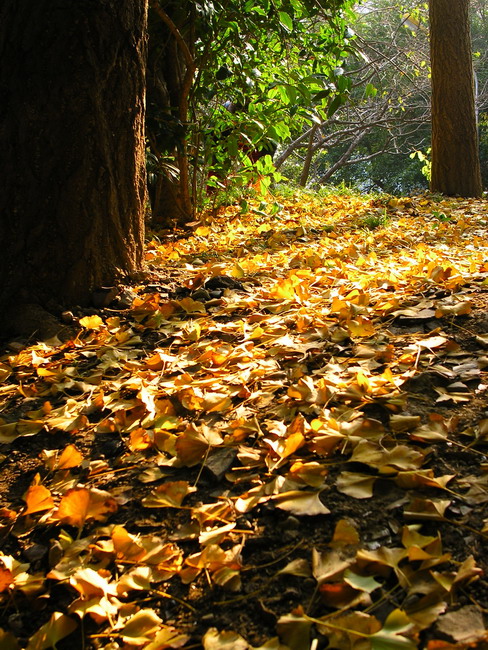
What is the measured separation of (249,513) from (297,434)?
190mm

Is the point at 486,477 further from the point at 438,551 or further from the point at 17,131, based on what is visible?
the point at 17,131

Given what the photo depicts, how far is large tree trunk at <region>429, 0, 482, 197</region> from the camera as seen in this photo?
575 centimetres

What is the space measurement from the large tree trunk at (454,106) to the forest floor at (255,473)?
443cm

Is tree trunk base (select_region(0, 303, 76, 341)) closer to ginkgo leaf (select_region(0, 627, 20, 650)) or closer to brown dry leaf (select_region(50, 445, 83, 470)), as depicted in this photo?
brown dry leaf (select_region(50, 445, 83, 470))

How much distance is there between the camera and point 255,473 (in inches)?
41.2

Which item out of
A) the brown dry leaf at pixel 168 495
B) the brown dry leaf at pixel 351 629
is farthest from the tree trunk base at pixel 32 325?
the brown dry leaf at pixel 351 629

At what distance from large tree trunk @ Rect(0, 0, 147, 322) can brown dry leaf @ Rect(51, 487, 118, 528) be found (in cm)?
115

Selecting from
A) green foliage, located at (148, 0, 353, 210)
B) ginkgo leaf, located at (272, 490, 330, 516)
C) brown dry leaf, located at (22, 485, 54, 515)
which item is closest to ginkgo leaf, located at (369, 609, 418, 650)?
ginkgo leaf, located at (272, 490, 330, 516)

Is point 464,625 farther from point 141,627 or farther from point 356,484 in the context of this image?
Answer: point 141,627

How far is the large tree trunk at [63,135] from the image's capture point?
5.92 ft

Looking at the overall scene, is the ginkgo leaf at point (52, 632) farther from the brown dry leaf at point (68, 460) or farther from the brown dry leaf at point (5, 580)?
the brown dry leaf at point (68, 460)

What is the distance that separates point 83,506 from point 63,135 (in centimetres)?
142

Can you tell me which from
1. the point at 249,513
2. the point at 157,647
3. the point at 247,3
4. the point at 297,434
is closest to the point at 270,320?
the point at 297,434

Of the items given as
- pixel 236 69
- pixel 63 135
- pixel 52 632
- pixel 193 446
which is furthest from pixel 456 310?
pixel 236 69
